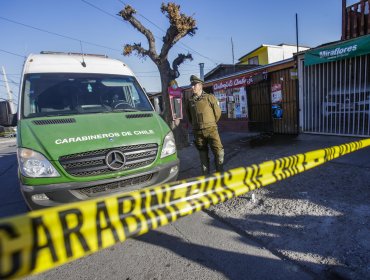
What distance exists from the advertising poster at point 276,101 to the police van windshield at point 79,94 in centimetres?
698

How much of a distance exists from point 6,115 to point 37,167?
2.06m

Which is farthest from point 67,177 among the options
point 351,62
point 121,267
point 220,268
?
point 351,62

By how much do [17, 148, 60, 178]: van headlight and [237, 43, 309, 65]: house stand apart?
24.1 meters

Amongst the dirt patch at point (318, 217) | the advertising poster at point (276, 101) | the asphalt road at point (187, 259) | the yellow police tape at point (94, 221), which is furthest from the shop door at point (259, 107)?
the yellow police tape at point (94, 221)

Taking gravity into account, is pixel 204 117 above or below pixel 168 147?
above

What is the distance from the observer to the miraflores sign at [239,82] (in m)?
10.9

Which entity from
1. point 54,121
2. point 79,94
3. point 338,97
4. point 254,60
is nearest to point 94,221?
point 54,121

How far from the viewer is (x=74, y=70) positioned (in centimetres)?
435

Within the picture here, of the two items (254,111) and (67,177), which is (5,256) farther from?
(254,111)

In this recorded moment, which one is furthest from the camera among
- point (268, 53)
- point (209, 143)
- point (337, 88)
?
point (268, 53)

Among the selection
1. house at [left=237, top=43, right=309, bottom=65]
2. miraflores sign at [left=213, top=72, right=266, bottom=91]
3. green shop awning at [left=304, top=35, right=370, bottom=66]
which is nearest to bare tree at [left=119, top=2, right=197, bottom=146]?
miraflores sign at [left=213, top=72, right=266, bottom=91]

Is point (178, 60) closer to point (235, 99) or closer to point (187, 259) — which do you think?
point (235, 99)

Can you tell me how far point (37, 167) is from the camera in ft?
9.26

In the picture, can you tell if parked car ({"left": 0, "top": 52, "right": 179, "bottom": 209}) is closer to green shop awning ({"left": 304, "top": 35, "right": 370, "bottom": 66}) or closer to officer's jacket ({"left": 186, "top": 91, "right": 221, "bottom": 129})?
officer's jacket ({"left": 186, "top": 91, "right": 221, "bottom": 129})
